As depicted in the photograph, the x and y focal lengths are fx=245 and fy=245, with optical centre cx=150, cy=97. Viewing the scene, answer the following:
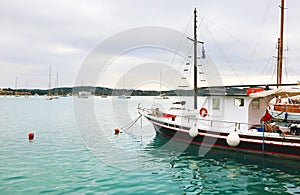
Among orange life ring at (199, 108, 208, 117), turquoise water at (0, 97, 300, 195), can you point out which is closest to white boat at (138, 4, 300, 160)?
orange life ring at (199, 108, 208, 117)

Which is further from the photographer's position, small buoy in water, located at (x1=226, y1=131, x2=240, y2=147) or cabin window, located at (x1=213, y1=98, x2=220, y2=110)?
cabin window, located at (x1=213, y1=98, x2=220, y2=110)

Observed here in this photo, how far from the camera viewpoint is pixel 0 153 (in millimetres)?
13258

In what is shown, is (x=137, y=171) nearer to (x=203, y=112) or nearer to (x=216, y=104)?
(x=203, y=112)

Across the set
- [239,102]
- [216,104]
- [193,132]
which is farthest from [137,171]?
[239,102]

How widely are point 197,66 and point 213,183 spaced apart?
433 inches

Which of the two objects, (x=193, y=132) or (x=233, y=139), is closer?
(x=233, y=139)

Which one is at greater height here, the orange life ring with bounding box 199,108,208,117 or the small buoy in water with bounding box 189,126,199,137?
the orange life ring with bounding box 199,108,208,117

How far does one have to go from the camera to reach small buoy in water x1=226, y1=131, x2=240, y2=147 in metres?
12.6

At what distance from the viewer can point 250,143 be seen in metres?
12.7

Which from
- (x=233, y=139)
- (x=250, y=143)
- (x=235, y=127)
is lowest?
(x=250, y=143)

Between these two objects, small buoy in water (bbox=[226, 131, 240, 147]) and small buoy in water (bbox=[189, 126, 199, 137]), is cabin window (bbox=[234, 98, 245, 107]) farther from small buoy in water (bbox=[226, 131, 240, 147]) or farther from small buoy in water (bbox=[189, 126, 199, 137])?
small buoy in water (bbox=[189, 126, 199, 137])

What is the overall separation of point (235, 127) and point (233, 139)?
857mm

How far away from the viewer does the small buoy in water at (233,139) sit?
12.6m

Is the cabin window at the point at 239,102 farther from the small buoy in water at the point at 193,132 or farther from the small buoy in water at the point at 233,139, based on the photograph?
the small buoy in water at the point at 193,132
